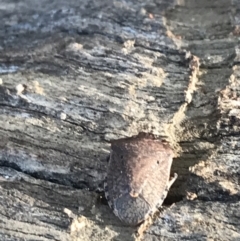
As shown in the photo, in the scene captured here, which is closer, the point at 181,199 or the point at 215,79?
the point at 181,199

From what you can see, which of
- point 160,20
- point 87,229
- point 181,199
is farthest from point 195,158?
point 160,20

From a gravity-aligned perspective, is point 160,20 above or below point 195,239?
above

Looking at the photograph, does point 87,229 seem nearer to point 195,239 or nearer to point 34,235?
point 34,235

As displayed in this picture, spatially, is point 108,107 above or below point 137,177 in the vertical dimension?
above

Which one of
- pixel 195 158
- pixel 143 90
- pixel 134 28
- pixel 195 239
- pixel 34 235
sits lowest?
pixel 34 235

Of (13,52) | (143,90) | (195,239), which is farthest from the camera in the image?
(13,52)
